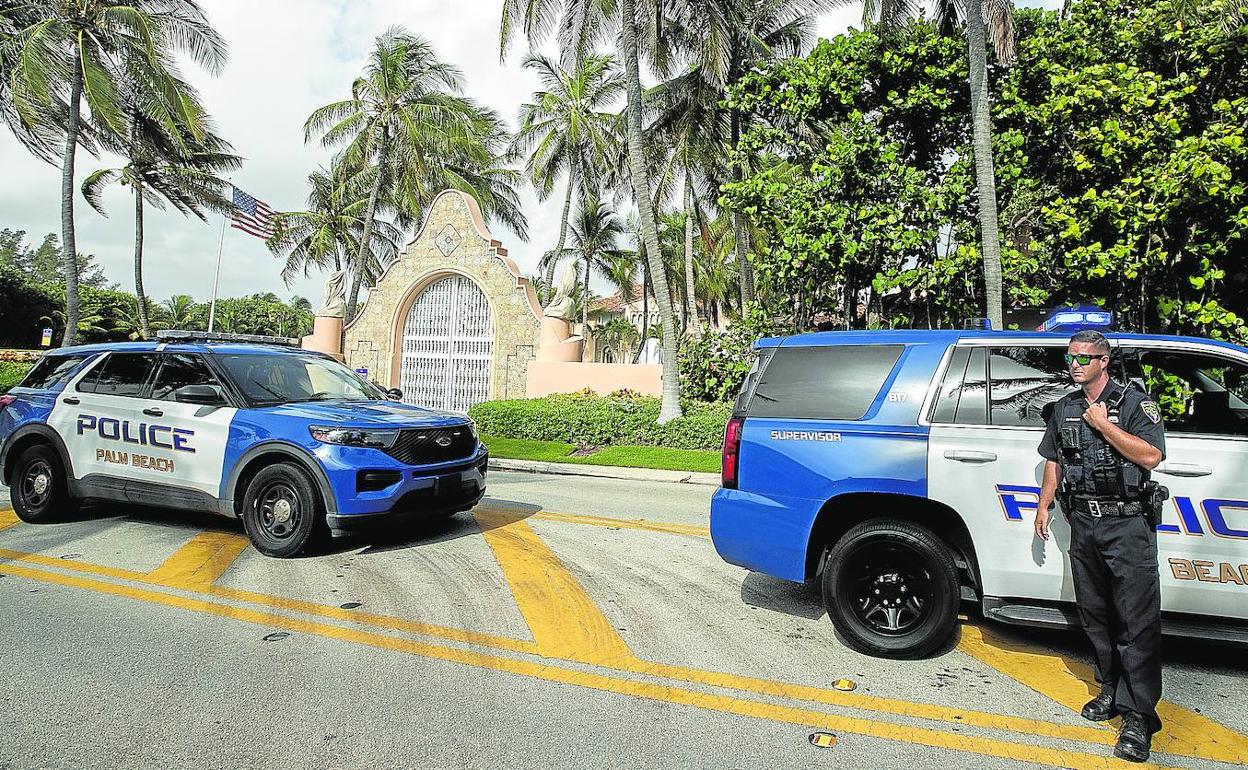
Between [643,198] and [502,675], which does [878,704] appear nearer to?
[502,675]

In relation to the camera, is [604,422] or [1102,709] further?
[604,422]

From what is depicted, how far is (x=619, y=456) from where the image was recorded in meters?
15.2

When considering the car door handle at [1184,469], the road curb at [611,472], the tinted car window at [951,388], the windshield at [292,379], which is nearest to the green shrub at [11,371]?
the road curb at [611,472]

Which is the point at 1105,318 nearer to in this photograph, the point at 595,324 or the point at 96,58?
the point at 96,58

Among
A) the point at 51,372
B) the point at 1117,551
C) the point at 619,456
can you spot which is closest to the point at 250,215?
the point at 619,456

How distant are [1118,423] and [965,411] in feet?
3.01

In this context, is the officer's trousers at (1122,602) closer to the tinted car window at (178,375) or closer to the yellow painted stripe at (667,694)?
the yellow painted stripe at (667,694)

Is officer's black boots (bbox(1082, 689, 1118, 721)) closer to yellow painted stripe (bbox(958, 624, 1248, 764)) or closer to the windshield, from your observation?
yellow painted stripe (bbox(958, 624, 1248, 764))

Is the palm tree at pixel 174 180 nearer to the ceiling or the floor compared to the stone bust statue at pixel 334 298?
nearer to the ceiling

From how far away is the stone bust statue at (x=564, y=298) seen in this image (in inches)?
878

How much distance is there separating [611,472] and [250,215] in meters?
19.8

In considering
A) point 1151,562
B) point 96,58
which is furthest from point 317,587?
point 96,58

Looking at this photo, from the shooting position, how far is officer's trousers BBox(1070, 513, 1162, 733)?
10.3ft

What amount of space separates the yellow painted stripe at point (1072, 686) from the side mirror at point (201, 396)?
19.8ft
